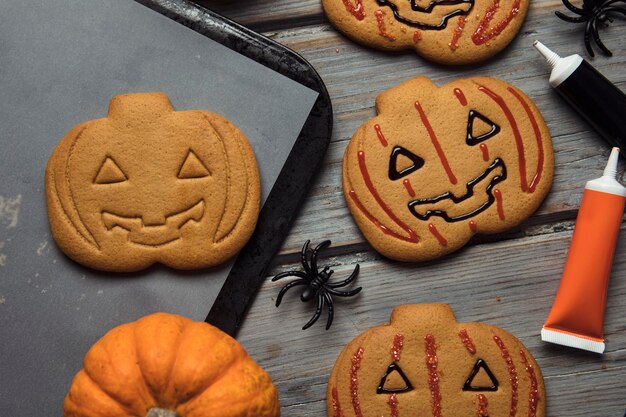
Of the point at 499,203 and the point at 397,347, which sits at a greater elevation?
the point at 499,203

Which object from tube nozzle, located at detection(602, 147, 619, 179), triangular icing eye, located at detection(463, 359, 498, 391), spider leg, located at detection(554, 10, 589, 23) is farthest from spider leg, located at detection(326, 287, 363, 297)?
spider leg, located at detection(554, 10, 589, 23)

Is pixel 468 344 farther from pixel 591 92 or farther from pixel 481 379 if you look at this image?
pixel 591 92

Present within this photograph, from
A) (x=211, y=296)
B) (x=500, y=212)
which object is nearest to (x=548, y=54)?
(x=500, y=212)

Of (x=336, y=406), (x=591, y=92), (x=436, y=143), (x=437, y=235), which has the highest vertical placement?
(x=591, y=92)

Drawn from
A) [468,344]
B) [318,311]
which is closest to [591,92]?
[468,344]

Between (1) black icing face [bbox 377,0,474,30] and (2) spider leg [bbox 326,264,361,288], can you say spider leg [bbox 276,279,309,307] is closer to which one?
(2) spider leg [bbox 326,264,361,288]

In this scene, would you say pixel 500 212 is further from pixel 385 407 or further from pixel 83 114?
pixel 83 114
